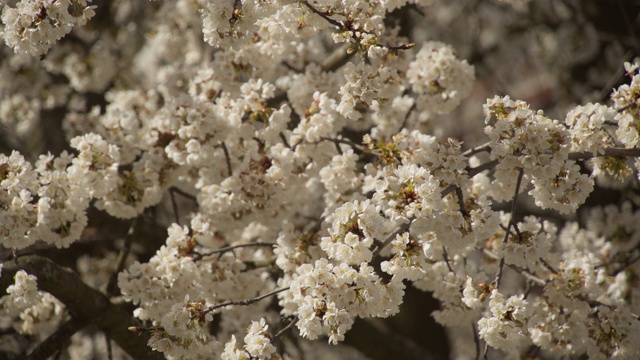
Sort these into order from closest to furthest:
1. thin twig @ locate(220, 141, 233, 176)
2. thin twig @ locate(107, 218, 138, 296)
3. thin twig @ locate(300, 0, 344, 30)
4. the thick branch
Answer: thin twig @ locate(300, 0, 344, 30) < the thick branch < thin twig @ locate(220, 141, 233, 176) < thin twig @ locate(107, 218, 138, 296)

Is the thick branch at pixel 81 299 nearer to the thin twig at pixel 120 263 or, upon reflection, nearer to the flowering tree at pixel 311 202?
the flowering tree at pixel 311 202

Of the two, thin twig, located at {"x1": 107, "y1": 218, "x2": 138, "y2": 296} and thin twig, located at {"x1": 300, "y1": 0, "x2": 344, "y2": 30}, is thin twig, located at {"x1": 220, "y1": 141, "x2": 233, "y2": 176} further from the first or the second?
thin twig, located at {"x1": 300, "y1": 0, "x2": 344, "y2": 30}

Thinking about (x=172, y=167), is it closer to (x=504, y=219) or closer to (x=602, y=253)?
(x=504, y=219)

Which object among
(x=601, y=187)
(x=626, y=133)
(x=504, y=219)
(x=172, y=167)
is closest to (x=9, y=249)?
(x=172, y=167)

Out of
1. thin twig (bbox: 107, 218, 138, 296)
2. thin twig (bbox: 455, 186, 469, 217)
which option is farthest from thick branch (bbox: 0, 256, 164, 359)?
thin twig (bbox: 455, 186, 469, 217)

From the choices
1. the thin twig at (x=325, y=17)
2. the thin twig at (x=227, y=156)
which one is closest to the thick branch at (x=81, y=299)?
the thin twig at (x=227, y=156)

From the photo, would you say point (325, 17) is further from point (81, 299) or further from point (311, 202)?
point (311, 202)
